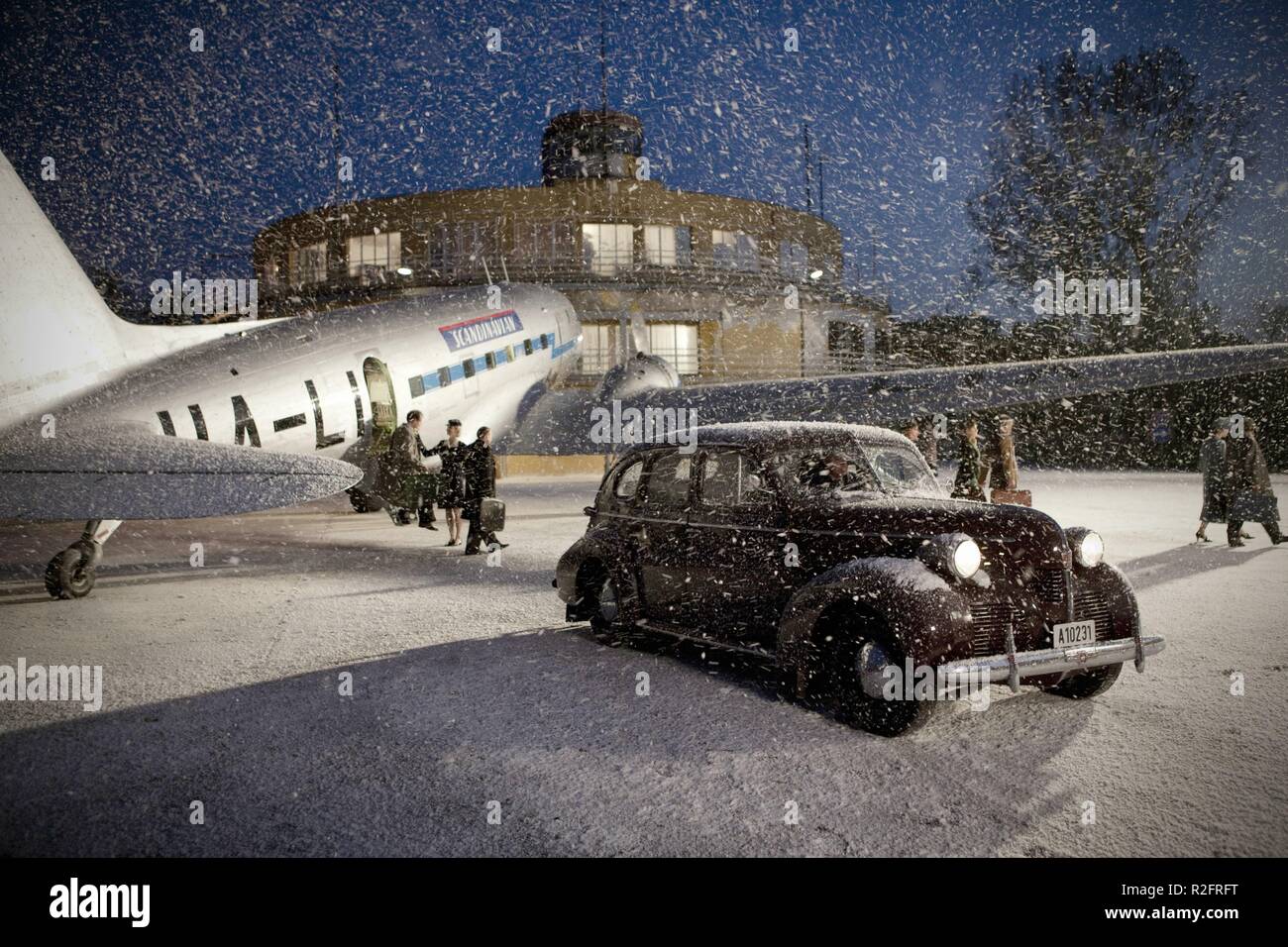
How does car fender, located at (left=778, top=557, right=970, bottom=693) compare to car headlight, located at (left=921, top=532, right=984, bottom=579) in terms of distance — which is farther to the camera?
car headlight, located at (left=921, top=532, right=984, bottom=579)

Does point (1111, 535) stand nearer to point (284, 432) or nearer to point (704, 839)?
point (704, 839)

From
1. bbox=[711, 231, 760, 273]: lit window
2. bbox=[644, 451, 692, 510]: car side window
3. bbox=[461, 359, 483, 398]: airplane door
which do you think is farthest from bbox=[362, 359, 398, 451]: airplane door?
bbox=[711, 231, 760, 273]: lit window

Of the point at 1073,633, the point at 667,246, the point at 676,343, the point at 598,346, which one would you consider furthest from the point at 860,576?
the point at 667,246

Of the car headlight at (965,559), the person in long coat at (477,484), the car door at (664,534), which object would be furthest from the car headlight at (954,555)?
the person in long coat at (477,484)

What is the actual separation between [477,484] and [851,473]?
741 cm

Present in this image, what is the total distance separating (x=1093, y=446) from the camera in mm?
30969

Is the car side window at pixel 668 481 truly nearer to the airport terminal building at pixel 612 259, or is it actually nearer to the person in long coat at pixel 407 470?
the person in long coat at pixel 407 470

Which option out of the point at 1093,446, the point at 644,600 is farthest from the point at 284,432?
the point at 1093,446

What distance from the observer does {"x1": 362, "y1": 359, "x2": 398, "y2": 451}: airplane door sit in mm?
13422

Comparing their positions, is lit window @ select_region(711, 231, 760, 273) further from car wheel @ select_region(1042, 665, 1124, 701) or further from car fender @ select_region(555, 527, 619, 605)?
car wheel @ select_region(1042, 665, 1124, 701)

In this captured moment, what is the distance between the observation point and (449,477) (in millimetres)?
12406

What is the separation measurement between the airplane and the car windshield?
3.48 metres

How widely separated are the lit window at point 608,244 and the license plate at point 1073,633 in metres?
35.1

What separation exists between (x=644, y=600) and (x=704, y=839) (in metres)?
3.02
